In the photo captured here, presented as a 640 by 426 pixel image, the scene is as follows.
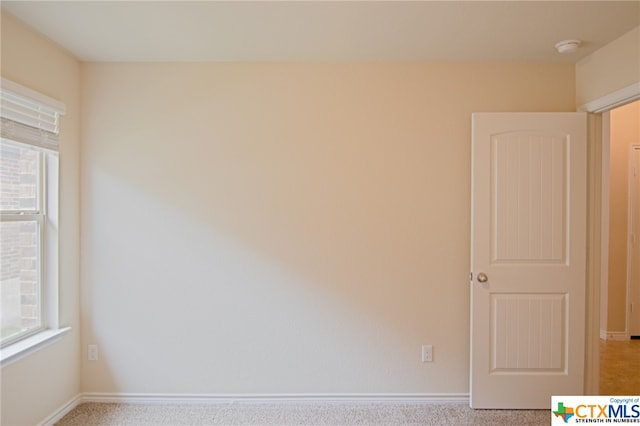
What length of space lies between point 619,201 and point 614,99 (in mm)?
2250

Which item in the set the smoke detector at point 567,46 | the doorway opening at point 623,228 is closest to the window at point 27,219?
the smoke detector at point 567,46

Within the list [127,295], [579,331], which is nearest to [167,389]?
[127,295]

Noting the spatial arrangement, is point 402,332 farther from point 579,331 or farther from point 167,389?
point 167,389

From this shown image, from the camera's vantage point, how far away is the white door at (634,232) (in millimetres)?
3980

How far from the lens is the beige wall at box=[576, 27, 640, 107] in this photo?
2.17 meters

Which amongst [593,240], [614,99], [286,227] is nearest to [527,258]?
[593,240]

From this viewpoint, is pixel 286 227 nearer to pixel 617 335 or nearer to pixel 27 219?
pixel 27 219

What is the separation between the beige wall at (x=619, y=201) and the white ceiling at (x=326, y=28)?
203 cm

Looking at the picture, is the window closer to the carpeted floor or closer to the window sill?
the window sill

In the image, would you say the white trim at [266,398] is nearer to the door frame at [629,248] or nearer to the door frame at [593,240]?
the door frame at [593,240]

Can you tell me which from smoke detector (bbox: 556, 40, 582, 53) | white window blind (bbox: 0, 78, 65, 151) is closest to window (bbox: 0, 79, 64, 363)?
white window blind (bbox: 0, 78, 65, 151)

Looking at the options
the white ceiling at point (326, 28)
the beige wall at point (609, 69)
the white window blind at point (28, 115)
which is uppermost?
the white ceiling at point (326, 28)

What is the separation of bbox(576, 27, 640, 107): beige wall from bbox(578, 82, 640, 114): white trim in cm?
2

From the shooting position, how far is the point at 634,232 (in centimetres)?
399
